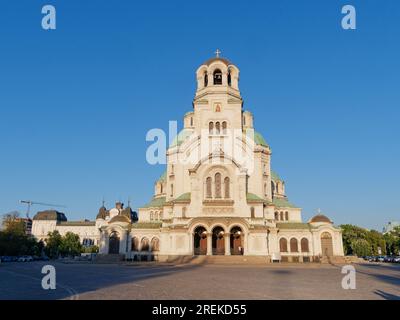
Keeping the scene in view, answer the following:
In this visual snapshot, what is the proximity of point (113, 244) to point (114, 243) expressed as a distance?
223 millimetres

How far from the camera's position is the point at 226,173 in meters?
50.7

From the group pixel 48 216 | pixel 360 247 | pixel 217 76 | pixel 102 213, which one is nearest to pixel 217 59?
pixel 217 76

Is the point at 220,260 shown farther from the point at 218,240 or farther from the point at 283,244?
the point at 283,244

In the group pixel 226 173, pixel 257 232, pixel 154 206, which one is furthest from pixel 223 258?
pixel 154 206

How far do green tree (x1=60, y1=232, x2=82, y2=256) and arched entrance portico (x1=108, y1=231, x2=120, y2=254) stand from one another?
4150 centimetres

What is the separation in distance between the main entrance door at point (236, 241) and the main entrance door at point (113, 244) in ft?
60.6

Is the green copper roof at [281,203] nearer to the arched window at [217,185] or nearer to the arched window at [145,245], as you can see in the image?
the arched window at [217,185]

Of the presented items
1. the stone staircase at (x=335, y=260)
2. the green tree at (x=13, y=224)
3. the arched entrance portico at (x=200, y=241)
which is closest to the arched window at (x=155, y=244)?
the arched entrance portico at (x=200, y=241)

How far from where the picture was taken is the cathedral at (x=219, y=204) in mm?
49250

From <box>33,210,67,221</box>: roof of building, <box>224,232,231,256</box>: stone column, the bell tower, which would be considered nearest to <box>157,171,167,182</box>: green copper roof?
the bell tower

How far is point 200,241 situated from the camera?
50.7m

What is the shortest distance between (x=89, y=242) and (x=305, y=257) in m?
102

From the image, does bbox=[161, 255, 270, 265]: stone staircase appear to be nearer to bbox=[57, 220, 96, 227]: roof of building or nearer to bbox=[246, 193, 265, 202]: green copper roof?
bbox=[246, 193, 265, 202]: green copper roof

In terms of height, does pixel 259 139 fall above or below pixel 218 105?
below
